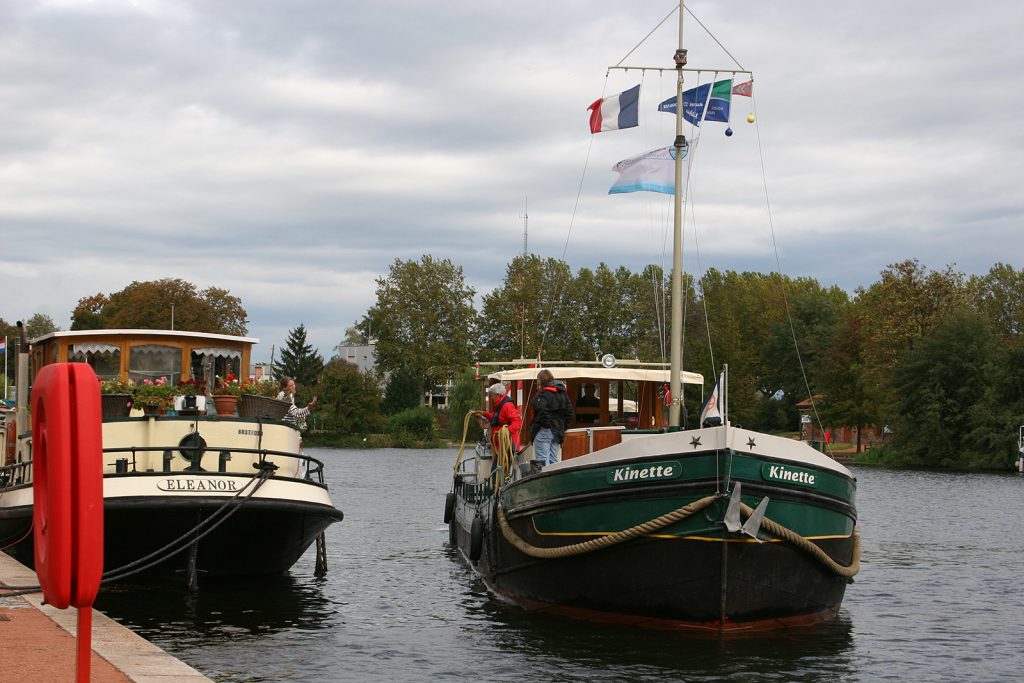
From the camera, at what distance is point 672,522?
13.2m

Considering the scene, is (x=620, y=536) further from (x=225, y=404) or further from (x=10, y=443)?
(x=10, y=443)

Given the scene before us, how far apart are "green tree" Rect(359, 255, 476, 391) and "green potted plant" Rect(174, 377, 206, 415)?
291ft

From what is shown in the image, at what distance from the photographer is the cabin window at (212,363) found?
19438 mm

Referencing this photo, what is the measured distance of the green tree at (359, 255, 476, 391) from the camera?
108 metres

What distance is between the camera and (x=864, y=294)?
9150cm

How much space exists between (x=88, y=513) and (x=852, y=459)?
245ft

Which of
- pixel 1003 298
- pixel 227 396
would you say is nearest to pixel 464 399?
pixel 1003 298

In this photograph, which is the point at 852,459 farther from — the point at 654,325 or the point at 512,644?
the point at 512,644

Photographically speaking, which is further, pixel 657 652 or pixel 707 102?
pixel 707 102

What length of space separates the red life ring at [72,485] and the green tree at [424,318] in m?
102

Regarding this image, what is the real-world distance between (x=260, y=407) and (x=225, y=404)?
19.6 inches

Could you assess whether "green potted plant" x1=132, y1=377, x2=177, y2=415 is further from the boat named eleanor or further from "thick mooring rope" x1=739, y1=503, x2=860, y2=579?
"thick mooring rope" x1=739, y1=503, x2=860, y2=579

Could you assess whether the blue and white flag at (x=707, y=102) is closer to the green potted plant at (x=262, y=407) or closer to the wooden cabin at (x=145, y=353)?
the green potted plant at (x=262, y=407)

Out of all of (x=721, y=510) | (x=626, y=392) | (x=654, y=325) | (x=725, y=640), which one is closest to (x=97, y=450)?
(x=721, y=510)
